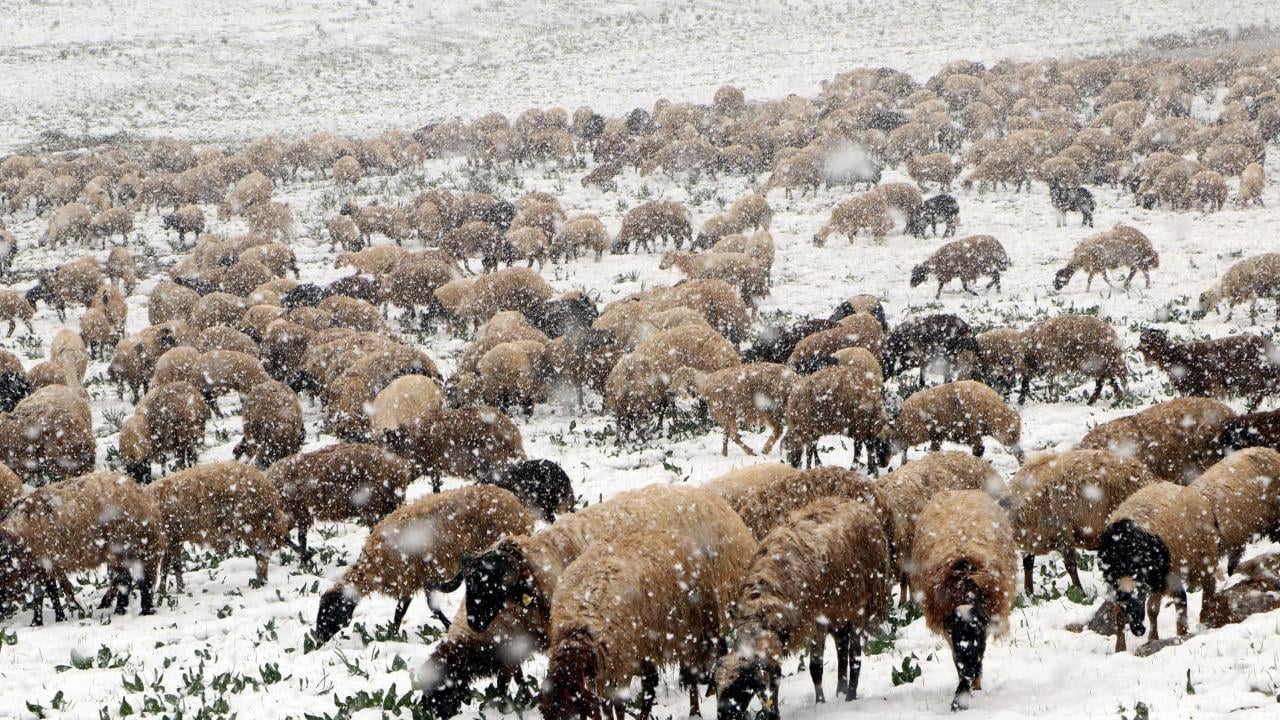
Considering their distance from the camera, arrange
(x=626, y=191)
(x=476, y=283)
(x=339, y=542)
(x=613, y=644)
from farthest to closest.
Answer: (x=626, y=191) < (x=476, y=283) < (x=339, y=542) < (x=613, y=644)

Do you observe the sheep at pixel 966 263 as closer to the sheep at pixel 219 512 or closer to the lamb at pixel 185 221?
the sheep at pixel 219 512

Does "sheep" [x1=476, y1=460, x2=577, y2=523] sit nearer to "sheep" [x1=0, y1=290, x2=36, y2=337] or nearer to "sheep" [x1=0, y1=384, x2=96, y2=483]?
"sheep" [x1=0, y1=384, x2=96, y2=483]

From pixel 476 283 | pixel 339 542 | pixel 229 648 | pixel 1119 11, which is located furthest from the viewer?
pixel 1119 11

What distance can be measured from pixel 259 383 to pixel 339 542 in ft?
17.9

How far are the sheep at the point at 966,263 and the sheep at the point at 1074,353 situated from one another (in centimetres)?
550

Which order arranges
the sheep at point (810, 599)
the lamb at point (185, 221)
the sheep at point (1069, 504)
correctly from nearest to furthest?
1. the sheep at point (810, 599)
2. the sheep at point (1069, 504)
3. the lamb at point (185, 221)

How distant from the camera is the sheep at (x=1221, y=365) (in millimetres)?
12859

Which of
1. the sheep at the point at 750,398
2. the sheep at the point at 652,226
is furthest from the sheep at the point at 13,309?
the sheep at the point at 750,398

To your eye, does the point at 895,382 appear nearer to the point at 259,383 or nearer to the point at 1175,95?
the point at 259,383

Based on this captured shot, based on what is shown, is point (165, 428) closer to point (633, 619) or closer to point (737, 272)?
point (633, 619)

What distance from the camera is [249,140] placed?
3875cm

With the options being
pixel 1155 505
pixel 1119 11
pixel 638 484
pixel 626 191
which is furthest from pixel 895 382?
pixel 1119 11

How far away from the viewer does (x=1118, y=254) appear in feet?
62.6

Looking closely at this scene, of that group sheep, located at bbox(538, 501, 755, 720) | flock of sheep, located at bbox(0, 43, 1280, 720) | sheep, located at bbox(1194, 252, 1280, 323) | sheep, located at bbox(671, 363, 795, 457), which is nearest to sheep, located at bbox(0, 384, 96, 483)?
flock of sheep, located at bbox(0, 43, 1280, 720)
